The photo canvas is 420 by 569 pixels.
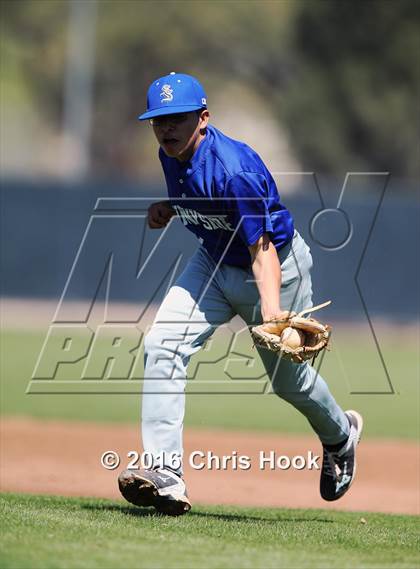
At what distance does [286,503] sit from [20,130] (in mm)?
45587

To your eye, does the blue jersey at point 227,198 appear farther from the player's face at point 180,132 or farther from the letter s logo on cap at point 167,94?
the letter s logo on cap at point 167,94

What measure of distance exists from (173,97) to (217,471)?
12.2 ft

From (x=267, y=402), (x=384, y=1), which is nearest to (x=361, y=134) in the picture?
(x=384, y=1)

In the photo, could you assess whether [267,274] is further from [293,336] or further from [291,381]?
[291,381]

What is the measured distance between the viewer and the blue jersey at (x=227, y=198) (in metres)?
4.86

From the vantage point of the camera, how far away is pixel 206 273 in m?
5.33

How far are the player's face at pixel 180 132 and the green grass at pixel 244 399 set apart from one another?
17.0 feet

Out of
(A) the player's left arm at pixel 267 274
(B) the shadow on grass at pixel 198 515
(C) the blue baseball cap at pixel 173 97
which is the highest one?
(C) the blue baseball cap at pixel 173 97

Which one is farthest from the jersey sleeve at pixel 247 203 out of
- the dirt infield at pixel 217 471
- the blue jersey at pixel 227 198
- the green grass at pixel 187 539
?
the dirt infield at pixel 217 471

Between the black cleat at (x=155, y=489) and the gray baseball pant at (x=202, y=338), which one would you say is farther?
the gray baseball pant at (x=202, y=338)

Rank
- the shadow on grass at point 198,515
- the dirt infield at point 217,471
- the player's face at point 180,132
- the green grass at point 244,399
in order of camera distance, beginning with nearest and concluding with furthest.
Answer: the player's face at point 180,132 → the shadow on grass at point 198,515 → the dirt infield at point 217,471 → the green grass at point 244,399

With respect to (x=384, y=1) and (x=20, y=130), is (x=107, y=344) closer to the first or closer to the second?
(x=384, y=1)

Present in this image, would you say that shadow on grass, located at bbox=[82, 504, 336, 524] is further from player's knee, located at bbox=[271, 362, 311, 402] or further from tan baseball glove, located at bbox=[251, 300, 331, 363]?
tan baseball glove, located at bbox=[251, 300, 331, 363]

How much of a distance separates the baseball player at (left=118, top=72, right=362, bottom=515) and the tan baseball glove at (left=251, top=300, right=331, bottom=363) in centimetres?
5
